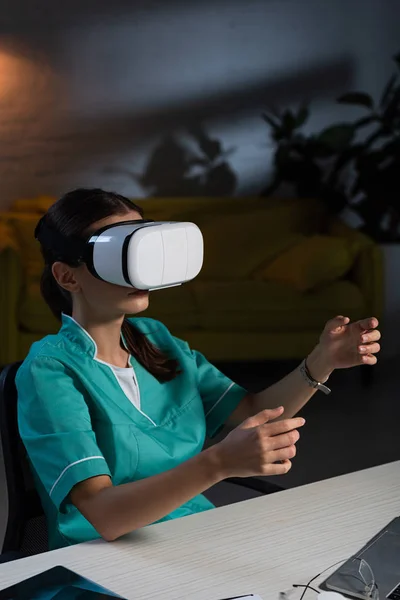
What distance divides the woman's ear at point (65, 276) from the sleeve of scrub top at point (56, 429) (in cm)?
15

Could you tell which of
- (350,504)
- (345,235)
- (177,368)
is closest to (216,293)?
(345,235)

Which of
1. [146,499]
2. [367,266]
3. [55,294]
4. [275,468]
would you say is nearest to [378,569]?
[275,468]

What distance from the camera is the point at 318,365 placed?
68.4 inches

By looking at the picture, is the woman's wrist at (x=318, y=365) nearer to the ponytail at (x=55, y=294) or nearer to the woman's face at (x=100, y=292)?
the woman's face at (x=100, y=292)

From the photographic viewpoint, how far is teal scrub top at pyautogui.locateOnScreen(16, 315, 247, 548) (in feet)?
4.90

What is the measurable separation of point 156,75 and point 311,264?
1036 millimetres

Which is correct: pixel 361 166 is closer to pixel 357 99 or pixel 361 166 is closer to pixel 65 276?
pixel 357 99

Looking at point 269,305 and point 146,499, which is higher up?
point 146,499

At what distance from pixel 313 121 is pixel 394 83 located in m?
0.51

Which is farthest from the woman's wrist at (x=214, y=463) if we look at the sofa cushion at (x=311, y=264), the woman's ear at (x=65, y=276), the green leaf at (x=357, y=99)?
the green leaf at (x=357, y=99)

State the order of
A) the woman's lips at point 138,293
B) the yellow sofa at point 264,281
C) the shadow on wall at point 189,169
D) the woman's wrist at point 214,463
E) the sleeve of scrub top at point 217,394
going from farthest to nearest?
the yellow sofa at point 264,281
the shadow on wall at point 189,169
the sleeve of scrub top at point 217,394
the woman's lips at point 138,293
the woman's wrist at point 214,463

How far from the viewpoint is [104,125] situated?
3.63 meters

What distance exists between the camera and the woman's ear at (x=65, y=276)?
1672 millimetres

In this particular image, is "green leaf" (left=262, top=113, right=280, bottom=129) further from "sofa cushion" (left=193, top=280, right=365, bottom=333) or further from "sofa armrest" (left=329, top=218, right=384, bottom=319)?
"sofa cushion" (left=193, top=280, right=365, bottom=333)
